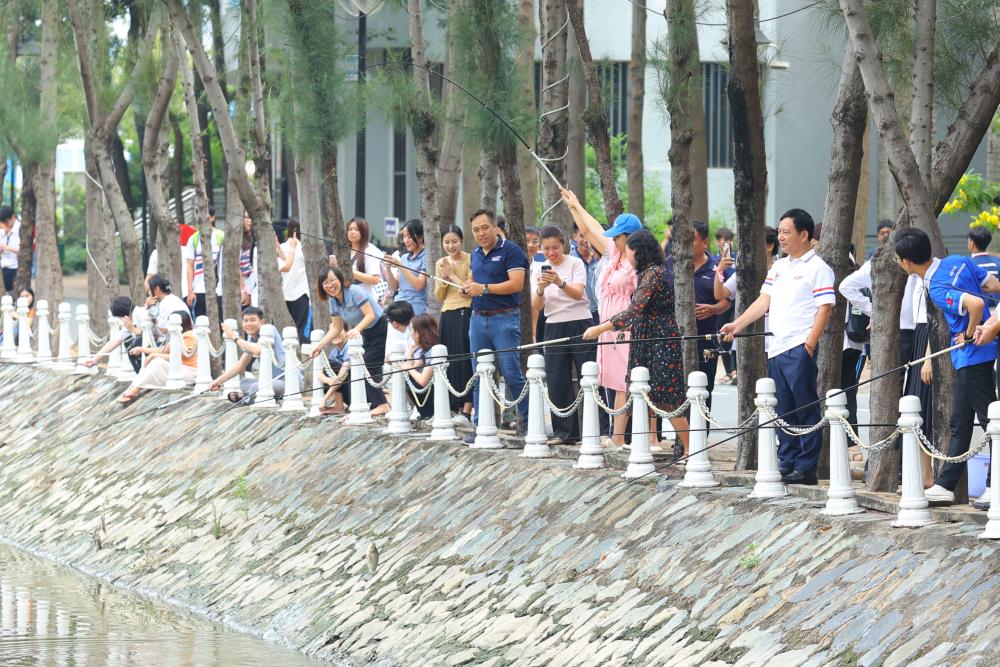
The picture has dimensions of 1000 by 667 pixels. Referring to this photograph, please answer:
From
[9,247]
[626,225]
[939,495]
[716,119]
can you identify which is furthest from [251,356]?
[716,119]

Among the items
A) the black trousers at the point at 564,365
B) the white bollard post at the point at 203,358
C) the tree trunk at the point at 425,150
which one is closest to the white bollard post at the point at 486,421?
the black trousers at the point at 564,365

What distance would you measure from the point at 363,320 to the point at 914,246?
22.6ft

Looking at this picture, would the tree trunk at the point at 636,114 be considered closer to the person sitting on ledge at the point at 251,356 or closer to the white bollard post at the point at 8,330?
the person sitting on ledge at the point at 251,356

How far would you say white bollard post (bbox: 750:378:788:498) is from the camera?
10.0 m

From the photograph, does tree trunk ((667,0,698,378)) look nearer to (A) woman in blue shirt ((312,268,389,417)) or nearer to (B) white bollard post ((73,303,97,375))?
(A) woman in blue shirt ((312,268,389,417))

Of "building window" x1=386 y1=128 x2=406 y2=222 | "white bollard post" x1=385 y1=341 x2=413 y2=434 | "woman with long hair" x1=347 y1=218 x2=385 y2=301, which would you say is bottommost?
"white bollard post" x1=385 y1=341 x2=413 y2=434

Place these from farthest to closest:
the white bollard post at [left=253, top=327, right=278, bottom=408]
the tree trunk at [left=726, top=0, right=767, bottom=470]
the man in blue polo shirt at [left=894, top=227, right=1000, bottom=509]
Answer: the white bollard post at [left=253, top=327, right=278, bottom=408]
the tree trunk at [left=726, top=0, right=767, bottom=470]
the man in blue polo shirt at [left=894, top=227, right=1000, bottom=509]

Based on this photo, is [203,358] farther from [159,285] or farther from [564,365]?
[564,365]

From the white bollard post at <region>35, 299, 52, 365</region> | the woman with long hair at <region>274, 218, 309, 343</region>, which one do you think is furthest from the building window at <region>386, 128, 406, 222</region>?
the woman with long hair at <region>274, 218, 309, 343</region>

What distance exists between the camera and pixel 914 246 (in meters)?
9.51

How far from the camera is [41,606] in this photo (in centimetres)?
1420

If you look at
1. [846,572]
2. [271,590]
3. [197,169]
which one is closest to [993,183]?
[197,169]

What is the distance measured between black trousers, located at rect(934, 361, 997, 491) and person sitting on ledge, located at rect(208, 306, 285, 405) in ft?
Answer: 27.6

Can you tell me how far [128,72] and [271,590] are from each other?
12.1 metres
